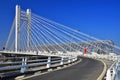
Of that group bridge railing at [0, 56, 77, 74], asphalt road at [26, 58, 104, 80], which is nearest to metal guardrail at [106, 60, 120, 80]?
asphalt road at [26, 58, 104, 80]

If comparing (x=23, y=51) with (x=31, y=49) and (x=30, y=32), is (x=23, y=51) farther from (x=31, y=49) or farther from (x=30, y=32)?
(x=30, y=32)

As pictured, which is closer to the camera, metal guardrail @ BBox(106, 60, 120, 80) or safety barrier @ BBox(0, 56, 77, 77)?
metal guardrail @ BBox(106, 60, 120, 80)

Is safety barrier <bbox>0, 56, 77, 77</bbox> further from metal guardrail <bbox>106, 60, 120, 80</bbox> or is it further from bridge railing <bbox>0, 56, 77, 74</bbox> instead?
metal guardrail <bbox>106, 60, 120, 80</bbox>

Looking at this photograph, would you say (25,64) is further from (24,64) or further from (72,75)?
(72,75)

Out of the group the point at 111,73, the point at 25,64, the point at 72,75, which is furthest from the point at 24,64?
the point at 111,73

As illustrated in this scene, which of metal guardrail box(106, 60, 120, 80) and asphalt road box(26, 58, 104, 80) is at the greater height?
metal guardrail box(106, 60, 120, 80)

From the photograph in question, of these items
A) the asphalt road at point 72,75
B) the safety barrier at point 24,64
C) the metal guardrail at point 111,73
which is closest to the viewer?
the metal guardrail at point 111,73

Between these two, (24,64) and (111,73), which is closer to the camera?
(111,73)

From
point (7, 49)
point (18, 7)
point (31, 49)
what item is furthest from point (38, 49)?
point (7, 49)

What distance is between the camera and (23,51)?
71.4 meters

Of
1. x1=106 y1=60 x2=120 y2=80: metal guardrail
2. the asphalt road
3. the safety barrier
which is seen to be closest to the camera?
x1=106 y1=60 x2=120 y2=80: metal guardrail

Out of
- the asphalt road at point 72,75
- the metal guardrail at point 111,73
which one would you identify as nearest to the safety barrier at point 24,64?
the asphalt road at point 72,75

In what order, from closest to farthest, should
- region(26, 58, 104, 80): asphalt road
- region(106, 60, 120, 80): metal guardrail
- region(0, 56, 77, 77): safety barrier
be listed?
region(106, 60, 120, 80): metal guardrail < region(0, 56, 77, 77): safety barrier < region(26, 58, 104, 80): asphalt road

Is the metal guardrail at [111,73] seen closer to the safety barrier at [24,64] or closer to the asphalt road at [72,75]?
the asphalt road at [72,75]
